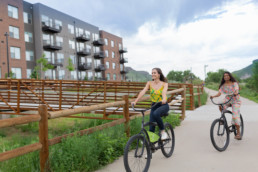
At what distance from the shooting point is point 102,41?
55031 millimetres

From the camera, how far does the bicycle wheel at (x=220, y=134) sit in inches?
208

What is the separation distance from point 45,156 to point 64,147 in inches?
16.8

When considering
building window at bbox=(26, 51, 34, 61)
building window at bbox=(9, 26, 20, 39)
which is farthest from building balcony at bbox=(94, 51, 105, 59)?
building window at bbox=(9, 26, 20, 39)

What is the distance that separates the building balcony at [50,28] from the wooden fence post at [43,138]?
125 ft

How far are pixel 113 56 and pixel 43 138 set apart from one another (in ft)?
188

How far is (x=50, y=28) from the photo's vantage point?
39.8 m

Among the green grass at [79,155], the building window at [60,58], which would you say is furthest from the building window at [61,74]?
the green grass at [79,155]

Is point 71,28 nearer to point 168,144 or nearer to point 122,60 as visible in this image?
A: point 122,60

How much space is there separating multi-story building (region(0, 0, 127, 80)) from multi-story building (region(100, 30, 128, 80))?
1449 millimetres

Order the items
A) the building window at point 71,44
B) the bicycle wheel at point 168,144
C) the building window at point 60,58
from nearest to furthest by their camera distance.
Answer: the bicycle wheel at point 168,144
the building window at point 60,58
the building window at point 71,44

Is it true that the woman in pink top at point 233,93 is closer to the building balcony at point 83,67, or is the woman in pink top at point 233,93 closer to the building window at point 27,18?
the building window at point 27,18

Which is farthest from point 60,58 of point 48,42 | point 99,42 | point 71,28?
point 99,42

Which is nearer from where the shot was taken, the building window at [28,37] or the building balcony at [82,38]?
the building window at [28,37]

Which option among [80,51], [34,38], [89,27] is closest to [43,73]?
[34,38]
